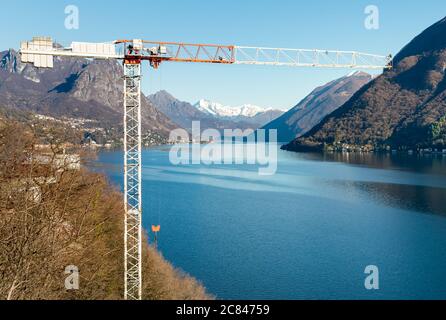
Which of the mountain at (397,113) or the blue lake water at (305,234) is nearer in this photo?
the blue lake water at (305,234)

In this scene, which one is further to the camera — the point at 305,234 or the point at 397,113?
the point at 397,113

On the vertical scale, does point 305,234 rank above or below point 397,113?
below

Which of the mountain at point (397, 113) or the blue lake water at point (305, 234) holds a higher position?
the mountain at point (397, 113)

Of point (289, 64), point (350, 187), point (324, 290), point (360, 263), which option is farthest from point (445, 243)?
point (350, 187)
